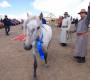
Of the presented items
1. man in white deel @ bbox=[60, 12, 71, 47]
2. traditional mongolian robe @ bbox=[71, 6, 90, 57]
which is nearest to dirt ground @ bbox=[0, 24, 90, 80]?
traditional mongolian robe @ bbox=[71, 6, 90, 57]

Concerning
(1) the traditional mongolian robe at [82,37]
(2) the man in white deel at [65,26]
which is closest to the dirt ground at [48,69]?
(1) the traditional mongolian robe at [82,37]

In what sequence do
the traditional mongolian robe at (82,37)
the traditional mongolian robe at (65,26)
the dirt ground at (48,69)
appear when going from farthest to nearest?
the traditional mongolian robe at (65,26) < the traditional mongolian robe at (82,37) < the dirt ground at (48,69)

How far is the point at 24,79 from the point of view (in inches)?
120

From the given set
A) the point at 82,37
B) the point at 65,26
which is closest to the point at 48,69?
the point at 82,37

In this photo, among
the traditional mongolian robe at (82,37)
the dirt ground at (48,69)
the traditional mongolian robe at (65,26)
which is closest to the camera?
the dirt ground at (48,69)

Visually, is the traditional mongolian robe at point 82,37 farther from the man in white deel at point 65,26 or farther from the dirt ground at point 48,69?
the man in white deel at point 65,26

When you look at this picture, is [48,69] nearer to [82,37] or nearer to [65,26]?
[82,37]

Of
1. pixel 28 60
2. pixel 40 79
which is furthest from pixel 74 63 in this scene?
pixel 28 60

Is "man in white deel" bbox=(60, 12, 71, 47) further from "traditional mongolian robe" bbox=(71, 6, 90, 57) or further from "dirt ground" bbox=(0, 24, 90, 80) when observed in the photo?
"dirt ground" bbox=(0, 24, 90, 80)

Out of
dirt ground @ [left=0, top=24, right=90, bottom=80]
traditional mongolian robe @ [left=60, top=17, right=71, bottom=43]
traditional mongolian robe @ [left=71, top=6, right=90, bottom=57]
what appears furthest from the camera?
traditional mongolian robe @ [left=60, top=17, right=71, bottom=43]

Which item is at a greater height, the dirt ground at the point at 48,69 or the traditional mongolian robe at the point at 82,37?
the traditional mongolian robe at the point at 82,37

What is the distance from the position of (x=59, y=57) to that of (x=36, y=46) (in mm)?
1979

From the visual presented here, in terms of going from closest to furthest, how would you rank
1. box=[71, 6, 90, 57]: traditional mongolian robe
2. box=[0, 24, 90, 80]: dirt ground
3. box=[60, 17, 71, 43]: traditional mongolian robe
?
box=[0, 24, 90, 80]: dirt ground, box=[71, 6, 90, 57]: traditional mongolian robe, box=[60, 17, 71, 43]: traditional mongolian robe

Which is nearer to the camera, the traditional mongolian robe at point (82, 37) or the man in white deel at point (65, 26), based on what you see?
the traditional mongolian robe at point (82, 37)
